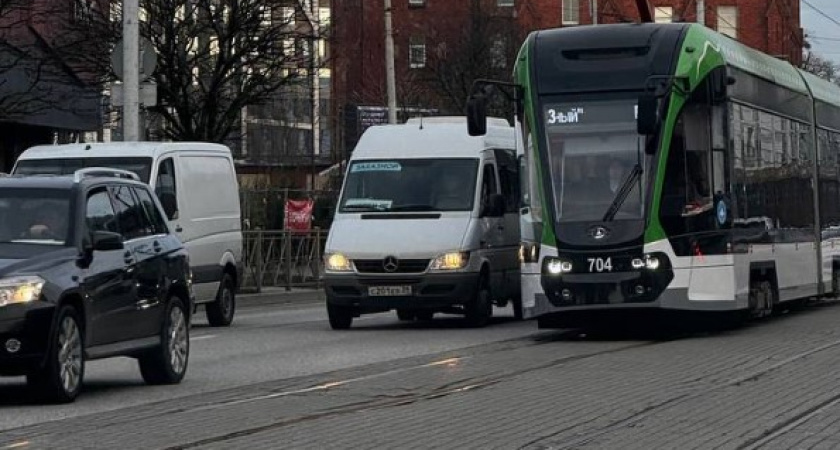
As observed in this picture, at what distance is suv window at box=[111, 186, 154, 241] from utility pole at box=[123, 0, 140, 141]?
530 inches

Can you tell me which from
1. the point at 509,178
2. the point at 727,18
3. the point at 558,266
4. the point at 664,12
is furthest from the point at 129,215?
the point at 727,18

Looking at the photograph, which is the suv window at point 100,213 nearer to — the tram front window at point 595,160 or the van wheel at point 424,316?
the tram front window at point 595,160

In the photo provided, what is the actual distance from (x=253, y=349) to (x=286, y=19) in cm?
1917

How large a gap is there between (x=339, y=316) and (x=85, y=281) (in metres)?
9.76

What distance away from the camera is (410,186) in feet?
74.8

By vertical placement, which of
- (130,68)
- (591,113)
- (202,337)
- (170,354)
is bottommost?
(202,337)

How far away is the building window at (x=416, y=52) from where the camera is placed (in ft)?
239

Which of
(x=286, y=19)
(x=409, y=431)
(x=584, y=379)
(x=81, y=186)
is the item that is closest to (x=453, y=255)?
(x=584, y=379)

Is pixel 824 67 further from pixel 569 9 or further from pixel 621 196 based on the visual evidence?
pixel 621 196

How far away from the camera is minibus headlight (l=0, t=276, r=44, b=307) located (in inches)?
481

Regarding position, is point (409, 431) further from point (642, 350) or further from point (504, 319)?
point (504, 319)

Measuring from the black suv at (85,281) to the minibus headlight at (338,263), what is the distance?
6585mm

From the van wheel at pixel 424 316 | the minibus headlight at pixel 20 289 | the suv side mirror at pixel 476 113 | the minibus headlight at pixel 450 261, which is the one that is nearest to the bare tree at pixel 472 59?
the van wheel at pixel 424 316

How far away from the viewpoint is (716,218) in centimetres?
1905
